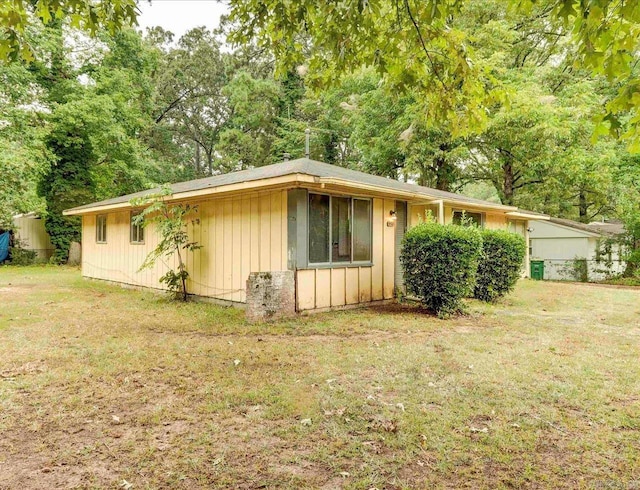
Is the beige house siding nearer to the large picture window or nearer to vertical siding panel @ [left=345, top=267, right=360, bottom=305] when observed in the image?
vertical siding panel @ [left=345, top=267, right=360, bottom=305]

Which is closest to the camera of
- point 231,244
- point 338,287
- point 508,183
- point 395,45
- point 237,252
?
point 395,45

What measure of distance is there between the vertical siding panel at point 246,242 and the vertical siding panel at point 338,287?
1.56m

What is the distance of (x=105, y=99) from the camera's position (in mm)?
16953

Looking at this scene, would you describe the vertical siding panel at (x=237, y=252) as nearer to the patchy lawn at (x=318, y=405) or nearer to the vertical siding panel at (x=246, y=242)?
the vertical siding panel at (x=246, y=242)

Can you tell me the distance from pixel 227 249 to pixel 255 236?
2.86 ft

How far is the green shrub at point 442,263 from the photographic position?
668 cm

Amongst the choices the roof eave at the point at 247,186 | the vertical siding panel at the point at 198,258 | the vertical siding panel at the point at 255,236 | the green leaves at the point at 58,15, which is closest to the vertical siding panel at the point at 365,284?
the vertical siding panel at the point at 255,236

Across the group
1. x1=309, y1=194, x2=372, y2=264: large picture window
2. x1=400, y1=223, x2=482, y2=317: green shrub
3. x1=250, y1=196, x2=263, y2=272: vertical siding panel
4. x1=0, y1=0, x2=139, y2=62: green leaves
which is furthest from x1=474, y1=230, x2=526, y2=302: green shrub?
x1=0, y1=0, x2=139, y2=62: green leaves

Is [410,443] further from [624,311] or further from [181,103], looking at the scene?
[181,103]

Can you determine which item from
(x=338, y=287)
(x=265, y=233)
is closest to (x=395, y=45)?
(x=265, y=233)

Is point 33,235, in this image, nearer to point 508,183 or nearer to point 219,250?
point 219,250

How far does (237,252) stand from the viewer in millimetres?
7699

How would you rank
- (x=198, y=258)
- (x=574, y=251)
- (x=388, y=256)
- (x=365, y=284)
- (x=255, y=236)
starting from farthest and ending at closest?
(x=574, y=251), (x=198, y=258), (x=388, y=256), (x=365, y=284), (x=255, y=236)

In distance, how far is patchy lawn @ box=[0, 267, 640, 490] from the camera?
2357 mm
